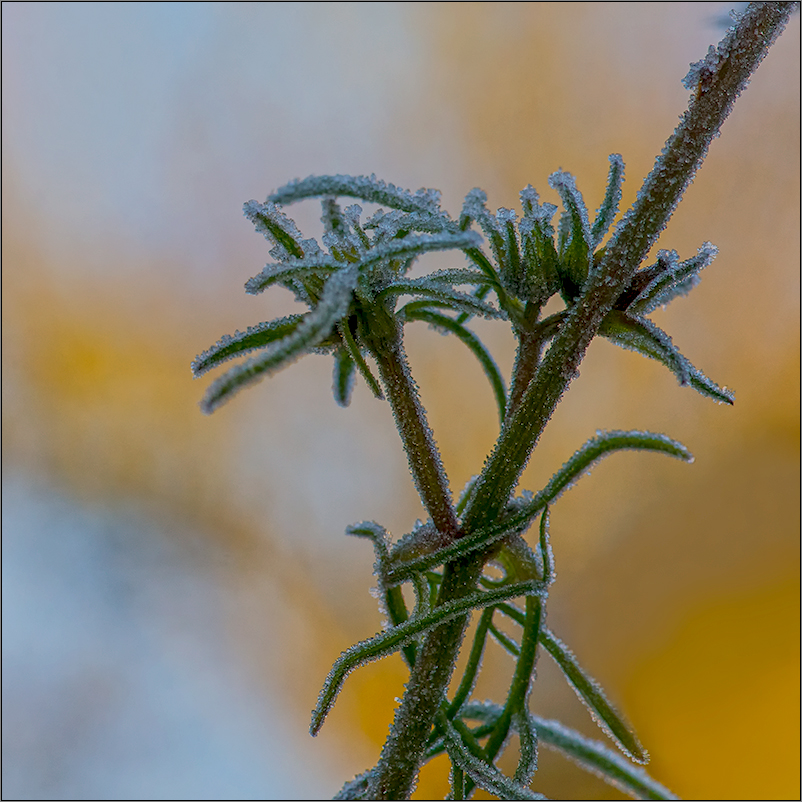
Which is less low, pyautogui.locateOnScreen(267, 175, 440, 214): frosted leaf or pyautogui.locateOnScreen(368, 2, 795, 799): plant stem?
pyautogui.locateOnScreen(267, 175, 440, 214): frosted leaf

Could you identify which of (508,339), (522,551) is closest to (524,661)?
(522,551)

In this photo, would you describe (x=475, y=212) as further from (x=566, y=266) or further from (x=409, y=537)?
(x=409, y=537)

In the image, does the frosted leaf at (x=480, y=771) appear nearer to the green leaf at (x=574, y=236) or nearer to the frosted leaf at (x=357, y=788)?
the frosted leaf at (x=357, y=788)

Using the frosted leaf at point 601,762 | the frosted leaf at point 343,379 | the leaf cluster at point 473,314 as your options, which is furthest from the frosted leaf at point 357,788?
the frosted leaf at point 343,379

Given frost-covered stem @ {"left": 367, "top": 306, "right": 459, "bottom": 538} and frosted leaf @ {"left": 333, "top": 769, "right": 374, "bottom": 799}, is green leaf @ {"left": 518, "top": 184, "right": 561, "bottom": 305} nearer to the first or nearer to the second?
frost-covered stem @ {"left": 367, "top": 306, "right": 459, "bottom": 538}

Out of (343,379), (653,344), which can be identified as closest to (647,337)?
(653,344)

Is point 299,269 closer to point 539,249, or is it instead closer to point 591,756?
point 539,249

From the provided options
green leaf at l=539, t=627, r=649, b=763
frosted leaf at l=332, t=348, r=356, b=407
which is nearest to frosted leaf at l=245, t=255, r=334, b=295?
frosted leaf at l=332, t=348, r=356, b=407
